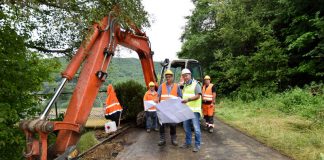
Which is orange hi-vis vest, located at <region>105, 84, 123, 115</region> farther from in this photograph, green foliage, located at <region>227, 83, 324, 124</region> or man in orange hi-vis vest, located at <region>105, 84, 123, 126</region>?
green foliage, located at <region>227, 83, 324, 124</region>

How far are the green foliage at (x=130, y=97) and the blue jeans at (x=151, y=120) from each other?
176 centimetres

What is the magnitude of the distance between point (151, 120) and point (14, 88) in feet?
20.2

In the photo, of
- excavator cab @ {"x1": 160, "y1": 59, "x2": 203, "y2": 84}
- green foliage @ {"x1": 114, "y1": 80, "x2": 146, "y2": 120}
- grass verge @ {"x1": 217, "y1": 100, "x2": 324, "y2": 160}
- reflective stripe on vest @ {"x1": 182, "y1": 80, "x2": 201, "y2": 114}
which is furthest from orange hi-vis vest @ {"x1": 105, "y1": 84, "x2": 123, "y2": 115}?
reflective stripe on vest @ {"x1": 182, "y1": 80, "x2": 201, "y2": 114}

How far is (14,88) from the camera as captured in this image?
269 inches

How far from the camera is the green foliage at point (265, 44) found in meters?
18.5

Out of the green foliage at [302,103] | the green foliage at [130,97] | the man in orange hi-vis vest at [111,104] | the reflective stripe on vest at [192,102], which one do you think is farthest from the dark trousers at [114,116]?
the green foliage at [302,103]

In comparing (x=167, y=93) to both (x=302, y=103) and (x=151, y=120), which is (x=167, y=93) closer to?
(x=151, y=120)

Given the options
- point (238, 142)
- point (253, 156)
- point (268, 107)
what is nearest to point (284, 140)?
point (238, 142)

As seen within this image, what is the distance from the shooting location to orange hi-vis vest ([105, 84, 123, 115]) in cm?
1267

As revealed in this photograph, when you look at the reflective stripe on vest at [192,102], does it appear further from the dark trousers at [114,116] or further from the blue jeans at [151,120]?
the dark trousers at [114,116]

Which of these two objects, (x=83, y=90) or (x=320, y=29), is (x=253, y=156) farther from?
(x=320, y=29)

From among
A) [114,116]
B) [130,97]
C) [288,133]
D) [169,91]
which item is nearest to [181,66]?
[130,97]

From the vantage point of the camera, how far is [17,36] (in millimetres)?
7172

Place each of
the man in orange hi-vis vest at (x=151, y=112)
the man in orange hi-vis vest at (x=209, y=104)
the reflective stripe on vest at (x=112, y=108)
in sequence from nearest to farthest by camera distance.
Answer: the man in orange hi-vis vest at (x=209, y=104) < the man in orange hi-vis vest at (x=151, y=112) < the reflective stripe on vest at (x=112, y=108)
